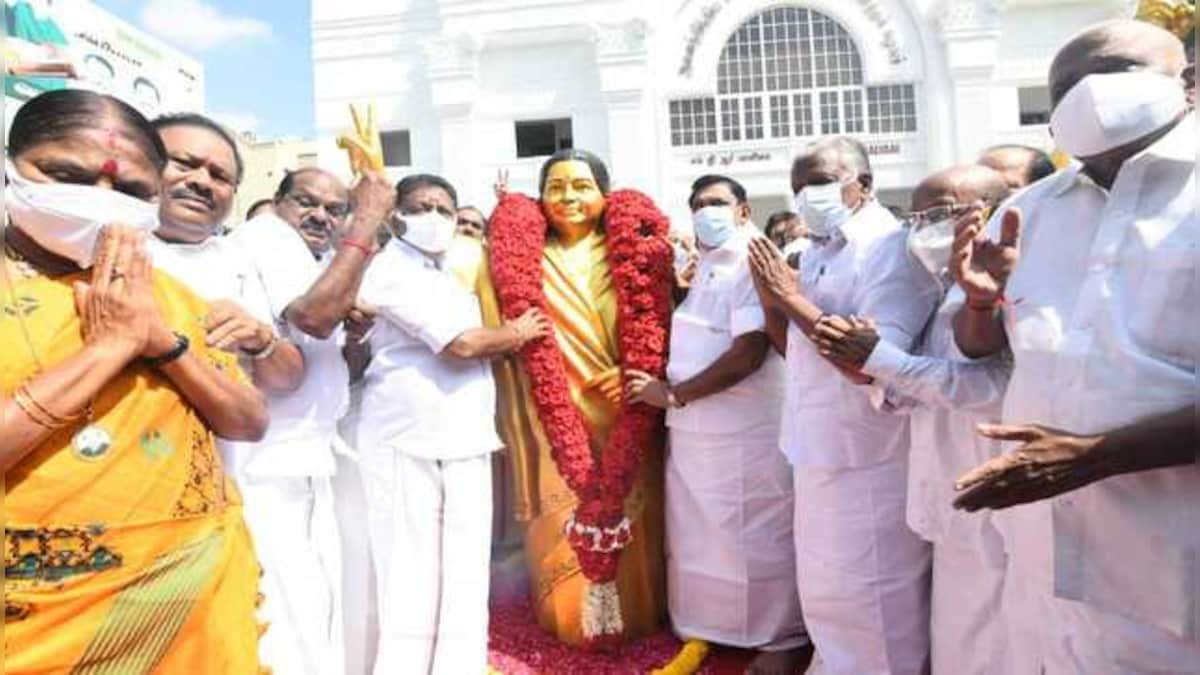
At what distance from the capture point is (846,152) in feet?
10.3

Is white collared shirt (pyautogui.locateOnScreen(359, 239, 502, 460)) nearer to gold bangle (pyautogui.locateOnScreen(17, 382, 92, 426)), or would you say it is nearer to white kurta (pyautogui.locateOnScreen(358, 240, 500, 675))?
white kurta (pyautogui.locateOnScreen(358, 240, 500, 675))

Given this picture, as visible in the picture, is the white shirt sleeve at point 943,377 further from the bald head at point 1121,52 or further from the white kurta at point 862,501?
the bald head at point 1121,52

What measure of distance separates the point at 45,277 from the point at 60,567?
0.53 metres

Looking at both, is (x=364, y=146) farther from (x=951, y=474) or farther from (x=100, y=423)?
(x=951, y=474)

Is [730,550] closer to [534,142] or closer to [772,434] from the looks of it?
[772,434]

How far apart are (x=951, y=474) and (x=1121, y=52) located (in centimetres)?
131

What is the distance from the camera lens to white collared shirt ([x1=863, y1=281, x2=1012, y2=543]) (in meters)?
2.44

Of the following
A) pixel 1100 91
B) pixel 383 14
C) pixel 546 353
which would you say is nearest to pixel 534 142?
pixel 383 14

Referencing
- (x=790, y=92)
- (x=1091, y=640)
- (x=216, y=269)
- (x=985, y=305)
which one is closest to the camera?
(x=1091, y=640)

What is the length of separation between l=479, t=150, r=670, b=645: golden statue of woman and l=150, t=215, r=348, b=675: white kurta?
957 millimetres

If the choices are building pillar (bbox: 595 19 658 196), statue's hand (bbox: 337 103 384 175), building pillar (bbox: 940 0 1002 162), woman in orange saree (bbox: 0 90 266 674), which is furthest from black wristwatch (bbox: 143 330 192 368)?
building pillar (bbox: 940 0 1002 162)

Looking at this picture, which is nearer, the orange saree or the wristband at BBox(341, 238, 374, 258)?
the orange saree

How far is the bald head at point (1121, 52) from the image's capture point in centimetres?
185

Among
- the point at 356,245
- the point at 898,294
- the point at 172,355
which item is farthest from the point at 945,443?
the point at 172,355
